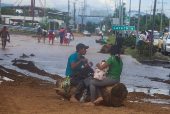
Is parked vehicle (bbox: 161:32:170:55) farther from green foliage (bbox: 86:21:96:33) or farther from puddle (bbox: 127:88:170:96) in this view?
green foliage (bbox: 86:21:96:33)

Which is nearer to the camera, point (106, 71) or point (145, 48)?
point (106, 71)

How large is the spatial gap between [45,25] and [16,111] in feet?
232

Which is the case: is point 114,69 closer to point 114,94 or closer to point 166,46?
point 114,94

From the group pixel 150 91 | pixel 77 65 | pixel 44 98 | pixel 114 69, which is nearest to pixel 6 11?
pixel 150 91

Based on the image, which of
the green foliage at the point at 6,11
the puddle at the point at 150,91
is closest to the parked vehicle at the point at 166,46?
the puddle at the point at 150,91

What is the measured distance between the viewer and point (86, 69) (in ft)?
26.6

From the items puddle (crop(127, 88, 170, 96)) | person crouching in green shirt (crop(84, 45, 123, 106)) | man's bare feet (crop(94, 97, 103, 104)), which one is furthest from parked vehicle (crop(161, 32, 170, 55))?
man's bare feet (crop(94, 97, 103, 104))

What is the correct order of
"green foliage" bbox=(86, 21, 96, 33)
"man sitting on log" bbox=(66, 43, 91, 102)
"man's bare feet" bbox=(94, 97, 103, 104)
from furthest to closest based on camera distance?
1. "green foliage" bbox=(86, 21, 96, 33)
2. "man sitting on log" bbox=(66, 43, 91, 102)
3. "man's bare feet" bbox=(94, 97, 103, 104)

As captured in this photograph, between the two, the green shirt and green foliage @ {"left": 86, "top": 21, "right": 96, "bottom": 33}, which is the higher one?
green foliage @ {"left": 86, "top": 21, "right": 96, "bottom": 33}

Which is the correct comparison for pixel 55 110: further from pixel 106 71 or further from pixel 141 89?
pixel 141 89

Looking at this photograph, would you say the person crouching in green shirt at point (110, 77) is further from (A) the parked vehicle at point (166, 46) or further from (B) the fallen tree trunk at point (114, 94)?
(A) the parked vehicle at point (166, 46)

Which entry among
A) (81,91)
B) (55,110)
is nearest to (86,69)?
(81,91)

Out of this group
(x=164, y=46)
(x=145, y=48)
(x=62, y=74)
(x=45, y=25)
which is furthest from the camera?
(x=45, y=25)

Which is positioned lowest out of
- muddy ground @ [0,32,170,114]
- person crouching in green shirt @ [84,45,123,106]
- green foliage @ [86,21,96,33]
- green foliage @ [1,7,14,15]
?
muddy ground @ [0,32,170,114]
